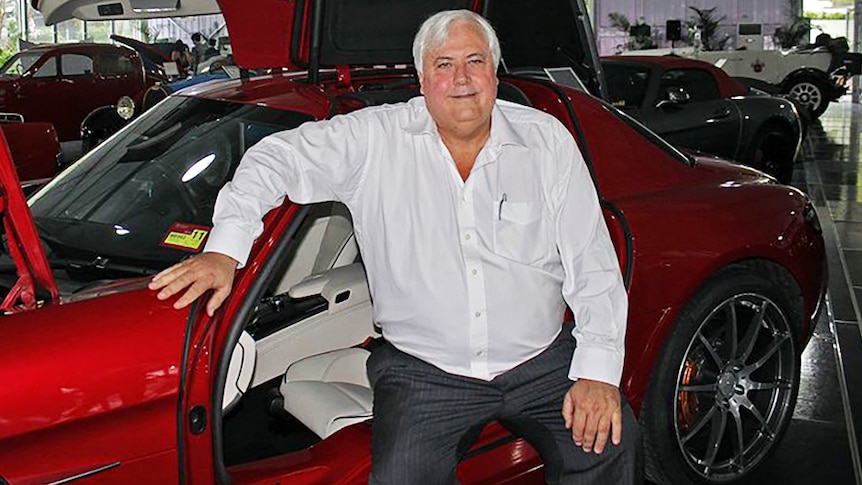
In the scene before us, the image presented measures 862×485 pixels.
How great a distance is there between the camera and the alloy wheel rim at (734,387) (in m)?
3.02

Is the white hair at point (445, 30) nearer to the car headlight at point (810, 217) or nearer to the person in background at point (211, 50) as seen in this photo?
the car headlight at point (810, 217)

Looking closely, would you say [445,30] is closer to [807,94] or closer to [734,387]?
[734,387]

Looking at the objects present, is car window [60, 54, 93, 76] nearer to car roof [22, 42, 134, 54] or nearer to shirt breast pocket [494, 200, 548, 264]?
car roof [22, 42, 134, 54]

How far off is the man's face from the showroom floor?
182 cm

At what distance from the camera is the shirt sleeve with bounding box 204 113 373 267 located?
211cm

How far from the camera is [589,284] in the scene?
2.33 m

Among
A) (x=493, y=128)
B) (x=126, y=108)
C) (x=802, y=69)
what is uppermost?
(x=802, y=69)

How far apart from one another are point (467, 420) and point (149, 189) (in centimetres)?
119

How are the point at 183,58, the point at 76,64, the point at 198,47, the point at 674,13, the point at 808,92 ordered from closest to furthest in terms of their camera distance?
the point at 76,64 < the point at 808,92 < the point at 183,58 < the point at 198,47 < the point at 674,13

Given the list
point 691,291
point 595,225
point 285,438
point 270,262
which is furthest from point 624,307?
point 285,438

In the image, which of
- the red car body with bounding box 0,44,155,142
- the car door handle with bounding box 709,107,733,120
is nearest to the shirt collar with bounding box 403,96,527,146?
the car door handle with bounding box 709,107,733,120

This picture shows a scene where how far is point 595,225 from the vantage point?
2.37 m

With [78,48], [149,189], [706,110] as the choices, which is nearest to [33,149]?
[149,189]

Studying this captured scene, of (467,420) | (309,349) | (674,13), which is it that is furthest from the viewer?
(674,13)
